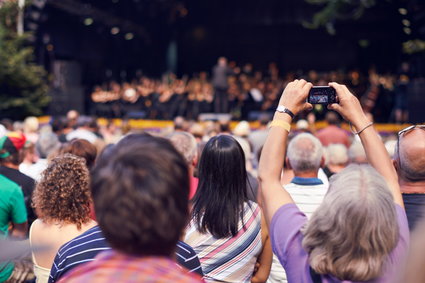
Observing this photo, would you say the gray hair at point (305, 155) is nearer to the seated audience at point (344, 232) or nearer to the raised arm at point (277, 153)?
the raised arm at point (277, 153)

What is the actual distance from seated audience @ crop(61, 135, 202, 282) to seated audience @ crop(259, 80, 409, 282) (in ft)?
1.74

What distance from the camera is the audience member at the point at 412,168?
2.40 m

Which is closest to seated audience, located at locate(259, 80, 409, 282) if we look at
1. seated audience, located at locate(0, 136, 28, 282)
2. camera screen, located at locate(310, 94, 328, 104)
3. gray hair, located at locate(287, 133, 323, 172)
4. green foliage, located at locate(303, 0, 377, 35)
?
camera screen, located at locate(310, 94, 328, 104)

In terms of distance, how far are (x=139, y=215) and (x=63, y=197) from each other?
151 centimetres

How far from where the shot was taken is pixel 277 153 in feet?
6.16

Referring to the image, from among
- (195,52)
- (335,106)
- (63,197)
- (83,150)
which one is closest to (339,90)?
(335,106)

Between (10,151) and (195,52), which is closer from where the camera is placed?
(10,151)

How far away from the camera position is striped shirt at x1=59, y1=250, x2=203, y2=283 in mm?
1145

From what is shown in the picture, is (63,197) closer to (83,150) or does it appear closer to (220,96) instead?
(83,150)

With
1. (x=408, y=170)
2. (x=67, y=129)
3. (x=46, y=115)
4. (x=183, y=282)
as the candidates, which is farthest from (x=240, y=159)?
(x=46, y=115)

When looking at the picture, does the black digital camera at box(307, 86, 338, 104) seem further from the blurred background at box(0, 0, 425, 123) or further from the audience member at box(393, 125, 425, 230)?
the blurred background at box(0, 0, 425, 123)

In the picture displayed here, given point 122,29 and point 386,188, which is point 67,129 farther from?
point 122,29

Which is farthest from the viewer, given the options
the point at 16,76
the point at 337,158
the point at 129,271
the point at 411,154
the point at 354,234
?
the point at 16,76

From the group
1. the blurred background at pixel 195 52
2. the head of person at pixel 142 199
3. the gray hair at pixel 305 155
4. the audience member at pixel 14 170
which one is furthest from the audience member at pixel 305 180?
the blurred background at pixel 195 52
